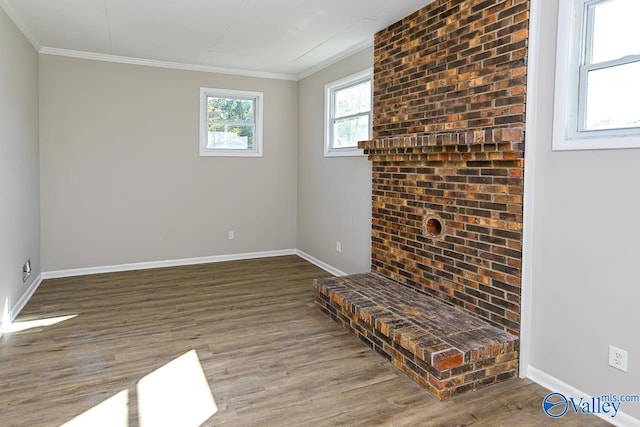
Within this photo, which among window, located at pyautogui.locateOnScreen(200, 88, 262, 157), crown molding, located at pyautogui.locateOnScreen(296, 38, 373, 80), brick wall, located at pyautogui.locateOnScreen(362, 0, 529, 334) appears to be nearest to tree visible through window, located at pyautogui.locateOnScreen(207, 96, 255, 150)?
window, located at pyautogui.locateOnScreen(200, 88, 262, 157)

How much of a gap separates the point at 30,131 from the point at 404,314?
4.09 meters

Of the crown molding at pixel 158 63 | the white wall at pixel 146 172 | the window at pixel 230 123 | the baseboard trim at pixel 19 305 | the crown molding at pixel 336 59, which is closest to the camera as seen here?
the baseboard trim at pixel 19 305

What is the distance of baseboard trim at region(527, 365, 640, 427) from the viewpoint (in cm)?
212

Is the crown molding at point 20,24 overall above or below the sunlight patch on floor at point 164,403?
above

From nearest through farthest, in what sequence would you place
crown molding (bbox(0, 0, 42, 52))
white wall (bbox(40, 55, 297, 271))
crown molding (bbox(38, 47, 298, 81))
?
1. crown molding (bbox(0, 0, 42, 52))
2. crown molding (bbox(38, 47, 298, 81))
3. white wall (bbox(40, 55, 297, 271))

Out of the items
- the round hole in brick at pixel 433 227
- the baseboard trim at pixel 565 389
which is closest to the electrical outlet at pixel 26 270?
the round hole in brick at pixel 433 227

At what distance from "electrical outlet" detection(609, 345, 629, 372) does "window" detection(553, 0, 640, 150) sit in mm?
1027

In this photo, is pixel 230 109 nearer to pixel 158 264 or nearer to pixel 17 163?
pixel 158 264

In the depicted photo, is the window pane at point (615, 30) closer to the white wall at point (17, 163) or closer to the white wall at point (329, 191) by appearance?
the white wall at point (329, 191)

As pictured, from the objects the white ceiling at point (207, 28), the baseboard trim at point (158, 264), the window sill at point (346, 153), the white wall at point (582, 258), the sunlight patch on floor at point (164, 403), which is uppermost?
the white ceiling at point (207, 28)

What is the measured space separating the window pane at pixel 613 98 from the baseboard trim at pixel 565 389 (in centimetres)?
145

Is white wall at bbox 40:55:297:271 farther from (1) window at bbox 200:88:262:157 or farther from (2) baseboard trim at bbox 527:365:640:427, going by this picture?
(2) baseboard trim at bbox 527:365:640:427

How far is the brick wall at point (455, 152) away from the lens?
2.68m

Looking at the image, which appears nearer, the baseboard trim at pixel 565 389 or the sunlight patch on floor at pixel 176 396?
the baseboard trim at pixel 565 389
